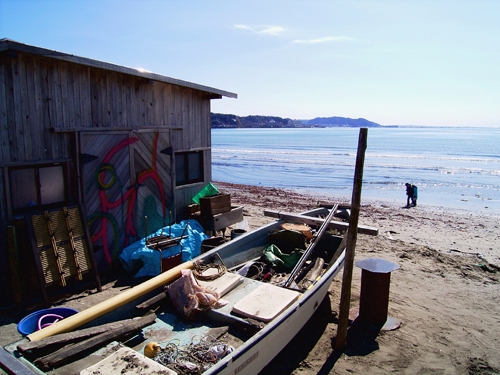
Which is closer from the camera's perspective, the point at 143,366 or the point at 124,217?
the point at 143,366

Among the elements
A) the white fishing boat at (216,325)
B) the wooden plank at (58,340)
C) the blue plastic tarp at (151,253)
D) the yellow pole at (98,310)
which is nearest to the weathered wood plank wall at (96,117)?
the blue plastic tarp at (151,253)

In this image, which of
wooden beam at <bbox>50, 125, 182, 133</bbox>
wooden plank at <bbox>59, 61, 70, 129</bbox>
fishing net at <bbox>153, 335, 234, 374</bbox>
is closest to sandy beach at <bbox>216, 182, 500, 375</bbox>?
fishing net at <bbox>153, 335, 234, 374</bbox>

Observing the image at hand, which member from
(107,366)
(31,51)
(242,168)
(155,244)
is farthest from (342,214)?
(242,168)

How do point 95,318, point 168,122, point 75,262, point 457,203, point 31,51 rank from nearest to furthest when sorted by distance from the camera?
point 95,318, point 31,51, point 75,262, point 168,122, point 457,203

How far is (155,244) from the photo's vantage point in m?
7.79

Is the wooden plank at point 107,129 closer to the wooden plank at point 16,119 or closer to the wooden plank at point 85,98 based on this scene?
the wooden plank at point 85,98

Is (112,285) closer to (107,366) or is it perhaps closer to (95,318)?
(95,318)

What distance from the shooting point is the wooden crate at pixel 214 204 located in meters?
9.41

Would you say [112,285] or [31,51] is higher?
[31,51]

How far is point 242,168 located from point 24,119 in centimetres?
3130

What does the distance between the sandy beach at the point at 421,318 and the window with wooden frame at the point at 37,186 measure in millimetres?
1962

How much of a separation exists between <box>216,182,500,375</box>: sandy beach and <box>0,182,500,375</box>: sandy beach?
0.02 m

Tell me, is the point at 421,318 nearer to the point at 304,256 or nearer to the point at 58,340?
the point at 304,256

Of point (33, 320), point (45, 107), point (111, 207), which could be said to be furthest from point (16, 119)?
point (33, 320)
